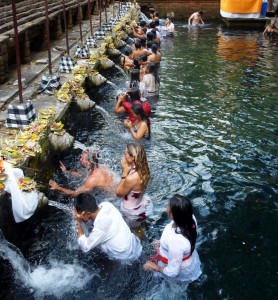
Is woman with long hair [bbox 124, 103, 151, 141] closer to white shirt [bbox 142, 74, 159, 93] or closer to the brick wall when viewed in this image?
white shirt [bbox 142, 74, 159, 93]

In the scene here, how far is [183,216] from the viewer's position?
Answer: 484 cm

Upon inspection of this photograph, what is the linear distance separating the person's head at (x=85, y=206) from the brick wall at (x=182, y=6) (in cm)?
3168

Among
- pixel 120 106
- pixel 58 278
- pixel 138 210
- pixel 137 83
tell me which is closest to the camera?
pixel 58 278

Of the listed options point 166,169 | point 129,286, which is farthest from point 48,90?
point 129,286

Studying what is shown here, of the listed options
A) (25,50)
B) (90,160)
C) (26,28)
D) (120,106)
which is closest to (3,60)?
(25,50)

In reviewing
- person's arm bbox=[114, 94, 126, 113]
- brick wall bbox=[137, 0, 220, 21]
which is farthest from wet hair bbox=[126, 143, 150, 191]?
brick wall bbox=[137, 0, 220, 21]

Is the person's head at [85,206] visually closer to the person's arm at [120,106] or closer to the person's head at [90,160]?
the person's head at [90,160]

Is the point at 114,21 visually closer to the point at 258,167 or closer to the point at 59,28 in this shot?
the point at 59,28

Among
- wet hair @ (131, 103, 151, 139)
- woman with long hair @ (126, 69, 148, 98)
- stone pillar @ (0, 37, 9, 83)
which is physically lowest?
woman with long hair @ (126, 69, 148, 98)

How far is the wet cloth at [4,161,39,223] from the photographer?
572 cm

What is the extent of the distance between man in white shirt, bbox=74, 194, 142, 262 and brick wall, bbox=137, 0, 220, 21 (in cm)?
3164

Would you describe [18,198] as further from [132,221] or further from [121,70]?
[121,70]

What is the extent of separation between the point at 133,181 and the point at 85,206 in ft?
4.18

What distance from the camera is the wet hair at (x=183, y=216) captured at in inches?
190
